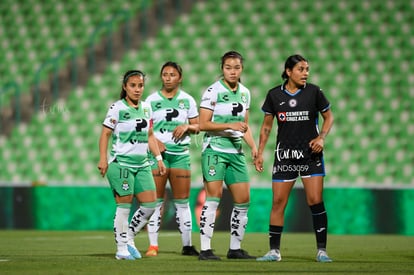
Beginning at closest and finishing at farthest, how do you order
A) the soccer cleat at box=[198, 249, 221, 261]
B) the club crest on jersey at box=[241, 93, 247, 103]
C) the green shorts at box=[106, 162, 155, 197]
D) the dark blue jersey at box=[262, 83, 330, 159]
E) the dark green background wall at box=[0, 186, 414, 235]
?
the dark blue jersey at box=[262, 83, 330, 159] → the soccer cleat at box=[198, 249, 221, 261] → the green shorts at box=[106, 162, 155, 197] → the club crest on jersey at box=[241, 93, 247, 103] → the dark green background wall at box=[0, 186, 414, 235]

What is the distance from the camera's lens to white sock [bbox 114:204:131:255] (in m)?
8.79

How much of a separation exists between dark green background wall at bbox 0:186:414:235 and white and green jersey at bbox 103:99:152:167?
6357mm

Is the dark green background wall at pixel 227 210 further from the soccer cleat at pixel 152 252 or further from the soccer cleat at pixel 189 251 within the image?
the soccer cleat at pixel 152 252

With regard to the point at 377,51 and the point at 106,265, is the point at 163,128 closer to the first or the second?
the point at 106,265

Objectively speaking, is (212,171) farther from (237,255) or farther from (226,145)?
(237,255)

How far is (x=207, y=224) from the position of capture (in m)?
8.79

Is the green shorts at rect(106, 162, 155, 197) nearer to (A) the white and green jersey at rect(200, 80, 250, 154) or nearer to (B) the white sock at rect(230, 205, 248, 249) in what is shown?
(A) the white and green jersey at rect(200, 80, 250, 154)

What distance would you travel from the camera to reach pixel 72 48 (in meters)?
19.8

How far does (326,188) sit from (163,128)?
18.0ft

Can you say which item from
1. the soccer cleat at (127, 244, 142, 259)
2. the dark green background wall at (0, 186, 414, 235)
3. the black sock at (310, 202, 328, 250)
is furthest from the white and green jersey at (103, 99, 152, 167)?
the dark green background wall at (0, 186, 414, 235)

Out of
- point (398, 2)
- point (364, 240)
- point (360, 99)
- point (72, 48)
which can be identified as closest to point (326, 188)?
point (364, 240)

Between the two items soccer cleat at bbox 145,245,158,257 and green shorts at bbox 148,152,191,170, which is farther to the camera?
green shorts at bbox 148,152,191,170

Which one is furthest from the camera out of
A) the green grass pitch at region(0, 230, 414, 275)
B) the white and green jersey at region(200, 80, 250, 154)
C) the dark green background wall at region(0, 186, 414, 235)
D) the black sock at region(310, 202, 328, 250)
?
the dark green background wall at region(0, 186, 414, 235)

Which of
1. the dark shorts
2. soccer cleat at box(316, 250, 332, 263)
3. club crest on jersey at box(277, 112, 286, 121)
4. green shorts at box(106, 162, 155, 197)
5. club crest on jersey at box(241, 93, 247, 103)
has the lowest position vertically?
soccer cleat at box(316, 250, 332, 263)
